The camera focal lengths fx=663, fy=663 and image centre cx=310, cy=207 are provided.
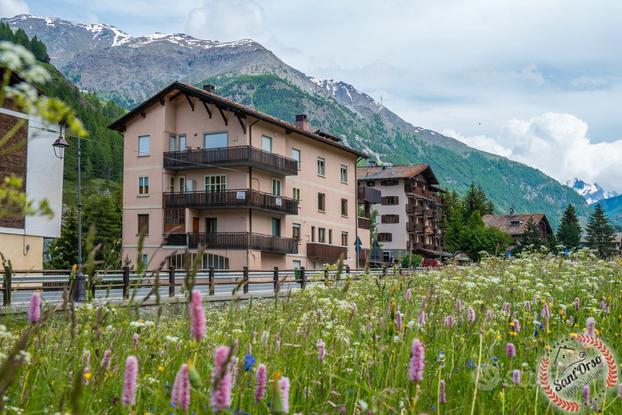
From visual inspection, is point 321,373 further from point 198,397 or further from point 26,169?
point 26,169

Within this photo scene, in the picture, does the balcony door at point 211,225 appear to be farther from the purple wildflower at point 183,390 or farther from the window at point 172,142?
the purple wildflower at point 183,390

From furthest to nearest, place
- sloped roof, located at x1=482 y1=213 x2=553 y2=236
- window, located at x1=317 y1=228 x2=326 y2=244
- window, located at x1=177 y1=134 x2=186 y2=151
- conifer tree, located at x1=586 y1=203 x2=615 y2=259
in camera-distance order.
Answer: sloped roof, located at x1=482 y1=213 x2=553 y2=236, conifer tree, located at x1=586 y1=203 x2=615 y2=259, window, located at x1=317 y1=228 x2=326 y2=244, window, located at x1=177 y1=134 x2=186 y2=151

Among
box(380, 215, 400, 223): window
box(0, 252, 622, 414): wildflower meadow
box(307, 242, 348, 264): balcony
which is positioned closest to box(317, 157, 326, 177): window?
box(307, 242, 348, 264): balcony

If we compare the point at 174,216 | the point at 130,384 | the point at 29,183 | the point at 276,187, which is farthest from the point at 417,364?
the point at 276,187

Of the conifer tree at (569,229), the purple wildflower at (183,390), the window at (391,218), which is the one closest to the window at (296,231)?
the window at (391,218)

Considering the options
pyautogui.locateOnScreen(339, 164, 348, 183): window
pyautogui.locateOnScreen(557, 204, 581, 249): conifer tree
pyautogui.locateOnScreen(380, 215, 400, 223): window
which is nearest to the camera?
pyautogui.locateOnScreen(339, 164, 348, 183): window

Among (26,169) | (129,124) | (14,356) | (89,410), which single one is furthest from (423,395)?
(129,124)

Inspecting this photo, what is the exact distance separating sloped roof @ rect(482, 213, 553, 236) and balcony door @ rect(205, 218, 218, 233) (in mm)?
81809

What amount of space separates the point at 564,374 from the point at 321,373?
1.29 meters

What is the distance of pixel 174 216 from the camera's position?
4272 cm

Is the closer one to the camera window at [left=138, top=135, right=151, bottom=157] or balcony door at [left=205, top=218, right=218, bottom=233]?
balcony door at [left=205, top=218, right=218, bottom=233]

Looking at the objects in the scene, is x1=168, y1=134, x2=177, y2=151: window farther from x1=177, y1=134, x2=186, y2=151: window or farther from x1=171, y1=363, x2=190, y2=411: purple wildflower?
x1=171, y1=363, x2=190, y2=411: purple wildflower

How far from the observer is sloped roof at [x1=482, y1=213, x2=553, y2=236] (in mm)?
117312

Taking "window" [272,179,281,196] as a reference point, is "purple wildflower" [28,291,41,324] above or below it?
below
